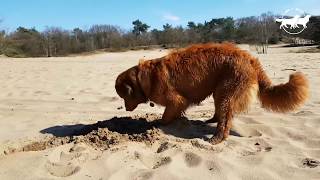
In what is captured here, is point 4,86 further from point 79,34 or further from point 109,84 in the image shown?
point 79,34

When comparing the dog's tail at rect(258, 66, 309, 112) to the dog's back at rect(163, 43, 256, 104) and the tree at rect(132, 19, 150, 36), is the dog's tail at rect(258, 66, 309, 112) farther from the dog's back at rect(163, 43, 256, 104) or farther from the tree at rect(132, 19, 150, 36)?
the tree at rect(132, 19, 150, 36)

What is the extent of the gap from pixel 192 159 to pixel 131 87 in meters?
1.77

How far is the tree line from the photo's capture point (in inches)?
1748

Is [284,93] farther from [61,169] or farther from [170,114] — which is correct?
[61,169]

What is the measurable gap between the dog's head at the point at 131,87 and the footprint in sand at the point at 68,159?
3.93 feet

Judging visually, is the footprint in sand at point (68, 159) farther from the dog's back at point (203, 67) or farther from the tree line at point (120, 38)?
the tree line at point (120, 38)

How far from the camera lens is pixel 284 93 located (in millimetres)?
6211

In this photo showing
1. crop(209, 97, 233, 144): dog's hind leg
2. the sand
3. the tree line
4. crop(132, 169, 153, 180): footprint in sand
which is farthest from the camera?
the tree line

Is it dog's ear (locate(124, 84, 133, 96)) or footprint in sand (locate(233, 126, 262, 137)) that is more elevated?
dog's ear (locate(124, 84, 133, 96))

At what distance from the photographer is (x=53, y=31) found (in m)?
53.8

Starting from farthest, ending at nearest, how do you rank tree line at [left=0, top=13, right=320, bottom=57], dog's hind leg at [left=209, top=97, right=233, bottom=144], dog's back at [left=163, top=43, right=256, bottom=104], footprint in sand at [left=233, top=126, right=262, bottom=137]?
tree line at [left=0, top=13, right=320, bottom=57]
footprint in sand at [left=233, top=126, right=262, bottom=137]
dog's back at [left=163, top=43, right=256, bottom=104]
dog's hind leg at [left=209, top=97, right=233, bottom=144]

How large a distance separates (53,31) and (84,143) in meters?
49.6

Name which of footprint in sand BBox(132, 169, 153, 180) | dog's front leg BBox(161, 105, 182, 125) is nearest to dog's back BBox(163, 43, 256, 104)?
dog's front leg BBox(161, 105, 182, 125)

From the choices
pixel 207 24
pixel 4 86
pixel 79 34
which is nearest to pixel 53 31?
pixel 79 34
